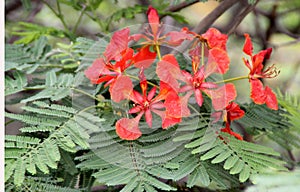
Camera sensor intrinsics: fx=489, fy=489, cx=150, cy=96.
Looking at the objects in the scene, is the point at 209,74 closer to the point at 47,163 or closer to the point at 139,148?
the point at 139,148

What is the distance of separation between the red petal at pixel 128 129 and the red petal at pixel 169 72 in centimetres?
7

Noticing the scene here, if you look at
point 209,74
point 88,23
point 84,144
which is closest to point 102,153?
point 84,144

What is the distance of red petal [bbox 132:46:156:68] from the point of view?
31.7 inches

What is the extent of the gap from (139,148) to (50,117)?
16 centimetres

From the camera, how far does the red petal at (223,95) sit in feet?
2.42

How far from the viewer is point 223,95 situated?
74 cm

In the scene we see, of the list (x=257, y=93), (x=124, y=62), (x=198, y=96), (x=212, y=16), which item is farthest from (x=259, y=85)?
(x=212, y=16)

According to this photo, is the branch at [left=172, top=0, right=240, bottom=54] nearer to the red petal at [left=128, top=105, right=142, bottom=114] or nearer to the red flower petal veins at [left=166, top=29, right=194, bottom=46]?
the red flower petal veins at [left=166, top=29, right=194, bottom=46]

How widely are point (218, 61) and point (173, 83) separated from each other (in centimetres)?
9

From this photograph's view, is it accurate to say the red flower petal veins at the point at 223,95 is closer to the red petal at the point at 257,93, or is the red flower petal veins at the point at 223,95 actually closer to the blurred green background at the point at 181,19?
the red petal at the point at 257,93

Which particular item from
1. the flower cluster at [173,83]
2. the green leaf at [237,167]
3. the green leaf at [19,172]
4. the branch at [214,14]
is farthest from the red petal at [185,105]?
the branch at [214,14]

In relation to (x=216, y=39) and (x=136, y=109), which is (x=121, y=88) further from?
(x=216, y=39)

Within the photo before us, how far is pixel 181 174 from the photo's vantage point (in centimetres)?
69

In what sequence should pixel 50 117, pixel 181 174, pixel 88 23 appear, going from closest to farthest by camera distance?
1. pixel 181 174
2. pixel 50 117
3. pixel 88 23
